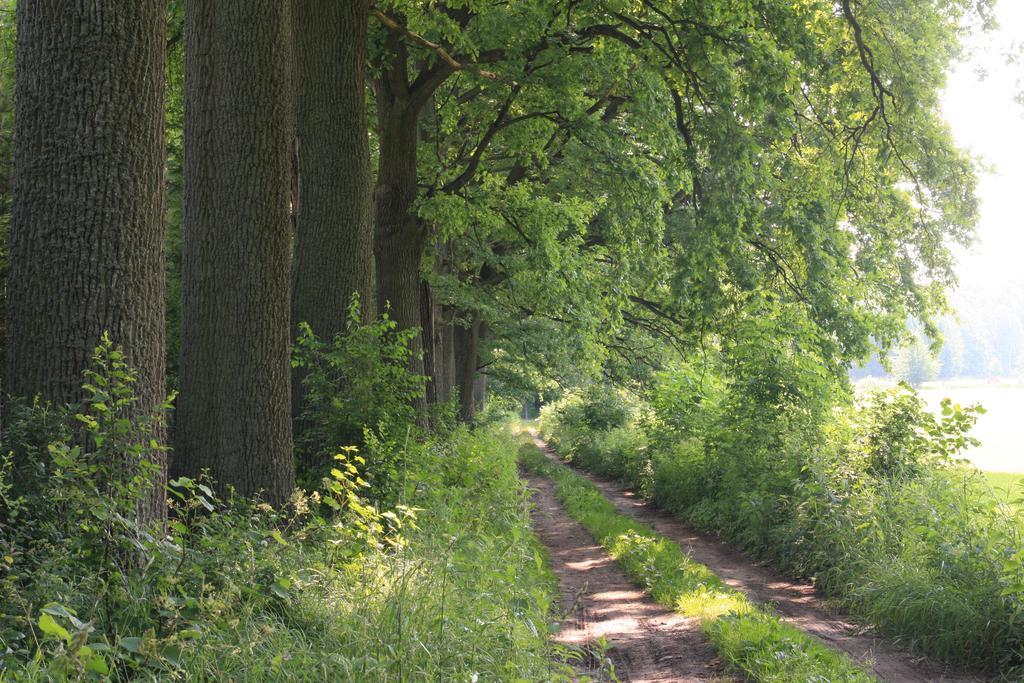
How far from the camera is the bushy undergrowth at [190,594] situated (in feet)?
13.6

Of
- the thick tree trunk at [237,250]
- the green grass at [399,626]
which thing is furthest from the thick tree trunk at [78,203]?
the thick tree trunk at [237,250]

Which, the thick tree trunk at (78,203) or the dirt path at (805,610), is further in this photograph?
the dirt path at (805,610)

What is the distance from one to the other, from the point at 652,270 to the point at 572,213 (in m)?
1.82

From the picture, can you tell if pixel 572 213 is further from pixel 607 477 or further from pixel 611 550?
pixel 607 477

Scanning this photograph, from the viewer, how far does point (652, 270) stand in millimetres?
17766

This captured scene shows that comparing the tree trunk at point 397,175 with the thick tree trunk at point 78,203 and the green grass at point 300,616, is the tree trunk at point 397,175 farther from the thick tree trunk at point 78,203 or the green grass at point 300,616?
the thick tree trunk at point 78,203

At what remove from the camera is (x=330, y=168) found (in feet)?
36.7

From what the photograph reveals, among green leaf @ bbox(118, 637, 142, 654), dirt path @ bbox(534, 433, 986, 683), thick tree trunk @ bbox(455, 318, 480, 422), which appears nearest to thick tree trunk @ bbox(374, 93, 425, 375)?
dirt path @ bbox(534, 433, 986, 683)

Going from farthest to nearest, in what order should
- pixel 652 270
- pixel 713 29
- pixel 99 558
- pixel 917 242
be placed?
pixel 652 270 → pixel 917 242 → pixel 713 29 → pixel 99 558

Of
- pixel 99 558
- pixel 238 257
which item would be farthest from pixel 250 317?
pixel 99 558

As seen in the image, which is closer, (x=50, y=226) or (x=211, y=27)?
(x=50, y=226)

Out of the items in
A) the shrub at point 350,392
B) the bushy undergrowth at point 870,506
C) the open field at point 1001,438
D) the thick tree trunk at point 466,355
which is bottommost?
the open field at point 1001,438

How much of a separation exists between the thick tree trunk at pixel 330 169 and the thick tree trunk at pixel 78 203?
506cm

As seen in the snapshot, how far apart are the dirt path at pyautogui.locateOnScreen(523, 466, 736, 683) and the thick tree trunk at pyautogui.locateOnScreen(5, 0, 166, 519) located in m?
3.12
